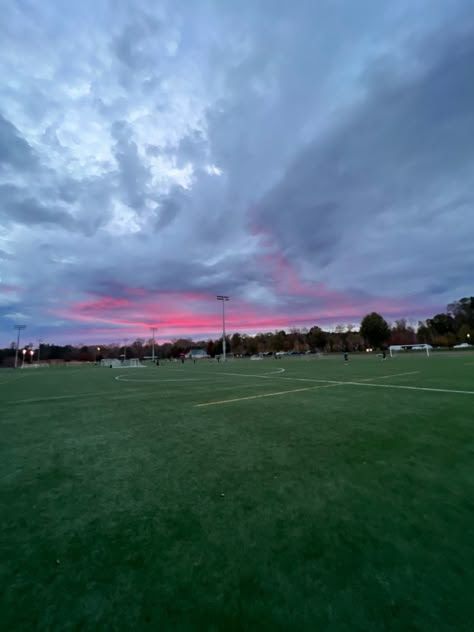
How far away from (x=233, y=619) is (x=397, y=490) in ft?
6.50

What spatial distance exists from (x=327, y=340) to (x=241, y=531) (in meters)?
111

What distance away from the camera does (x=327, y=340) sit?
107 m

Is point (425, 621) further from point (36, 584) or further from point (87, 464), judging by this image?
point (87, 464)

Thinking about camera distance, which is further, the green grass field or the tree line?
the tree line

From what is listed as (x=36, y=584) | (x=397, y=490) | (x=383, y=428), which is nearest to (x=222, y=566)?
(x=36, y=584)

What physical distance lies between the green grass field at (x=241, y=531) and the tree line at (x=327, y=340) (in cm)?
7434

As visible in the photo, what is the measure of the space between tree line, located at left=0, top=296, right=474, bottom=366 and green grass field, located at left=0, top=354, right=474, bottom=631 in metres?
74.3

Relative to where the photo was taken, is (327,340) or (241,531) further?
(327,340)

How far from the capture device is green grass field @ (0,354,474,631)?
1.43 meters

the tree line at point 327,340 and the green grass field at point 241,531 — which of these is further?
the tree line at point 327,340

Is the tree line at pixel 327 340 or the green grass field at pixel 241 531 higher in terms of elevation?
the tree line at pixel 327 340

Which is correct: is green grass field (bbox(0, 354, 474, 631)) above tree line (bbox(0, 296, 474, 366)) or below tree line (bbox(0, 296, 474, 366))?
below

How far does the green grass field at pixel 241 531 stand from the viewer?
56.1 inches

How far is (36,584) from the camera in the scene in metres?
1.59
